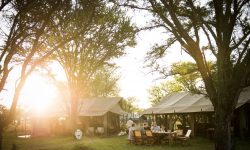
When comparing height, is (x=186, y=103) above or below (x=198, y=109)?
above

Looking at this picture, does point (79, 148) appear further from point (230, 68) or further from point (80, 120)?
point (80, 120)

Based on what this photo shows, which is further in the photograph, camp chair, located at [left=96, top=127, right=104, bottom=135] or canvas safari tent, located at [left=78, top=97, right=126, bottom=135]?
canvas safari tent, located at [left=78, top=97, right=126, bottom=135]

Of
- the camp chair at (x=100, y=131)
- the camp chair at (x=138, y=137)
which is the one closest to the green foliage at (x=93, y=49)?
the camp chair at (x=138, y=137)

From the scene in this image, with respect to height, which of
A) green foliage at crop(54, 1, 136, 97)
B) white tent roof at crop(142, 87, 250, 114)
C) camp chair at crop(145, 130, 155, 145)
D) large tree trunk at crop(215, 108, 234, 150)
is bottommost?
camp chair at crop(145, 130, 155, 145)

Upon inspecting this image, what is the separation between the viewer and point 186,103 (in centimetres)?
2775

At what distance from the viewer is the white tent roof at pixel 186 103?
23.9 meters

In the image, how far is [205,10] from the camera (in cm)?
1131

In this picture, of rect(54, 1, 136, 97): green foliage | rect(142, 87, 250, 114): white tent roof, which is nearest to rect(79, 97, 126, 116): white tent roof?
rect(142, 87, 250, 114): white tent roof

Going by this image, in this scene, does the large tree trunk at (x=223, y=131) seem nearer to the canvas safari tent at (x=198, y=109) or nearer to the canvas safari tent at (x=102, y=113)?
the canvas safari tent at (x=198, y=109)

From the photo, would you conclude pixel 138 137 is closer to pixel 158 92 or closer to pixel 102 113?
pixel 102 113

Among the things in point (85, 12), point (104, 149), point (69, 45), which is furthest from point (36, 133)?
point (85, 12)

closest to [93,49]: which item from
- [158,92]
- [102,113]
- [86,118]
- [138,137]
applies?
[138,137]

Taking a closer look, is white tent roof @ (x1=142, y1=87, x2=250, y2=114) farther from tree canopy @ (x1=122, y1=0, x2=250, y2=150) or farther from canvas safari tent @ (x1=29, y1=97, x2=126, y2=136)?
tree canopy @ (x1=122, y1=0, x2=250, y2=150)

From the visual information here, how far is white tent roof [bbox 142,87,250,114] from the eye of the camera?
23875 millimetres
